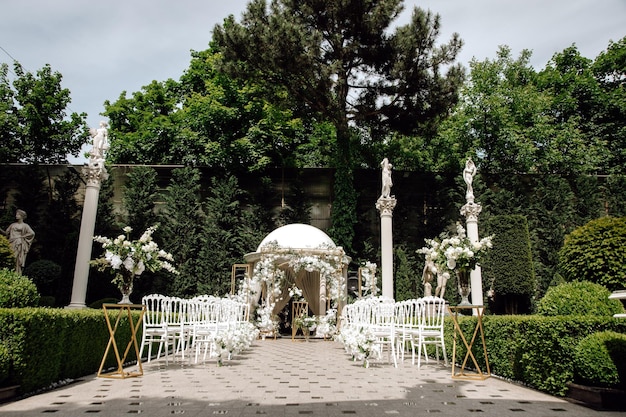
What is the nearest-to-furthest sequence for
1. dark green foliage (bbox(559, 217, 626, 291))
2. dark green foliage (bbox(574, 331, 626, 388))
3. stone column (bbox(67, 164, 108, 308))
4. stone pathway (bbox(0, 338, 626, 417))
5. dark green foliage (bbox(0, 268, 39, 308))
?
stone pathway (bbox(0, 338, 626, 417))
dark green foliage (bbox(574, 331, 626, 388))
dark green foliage (bbox(0, 268, 39, 308))
dark green foliage (bbox(559, 217, 626, 291))
stone column (bbox(67, 164, 108, 308))

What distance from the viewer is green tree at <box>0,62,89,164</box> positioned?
20688 mm

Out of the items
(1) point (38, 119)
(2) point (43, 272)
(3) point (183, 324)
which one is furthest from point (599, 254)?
(1) point (38, 119)

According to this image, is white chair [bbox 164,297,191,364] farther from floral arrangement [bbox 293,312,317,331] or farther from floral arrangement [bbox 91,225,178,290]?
floral arrangement [bbox 293,312,317,331]

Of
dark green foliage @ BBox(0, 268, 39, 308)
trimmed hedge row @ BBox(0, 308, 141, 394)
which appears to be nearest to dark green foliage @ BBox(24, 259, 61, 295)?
trimmed hedge row @ BBox(0, 308, 141, 394)

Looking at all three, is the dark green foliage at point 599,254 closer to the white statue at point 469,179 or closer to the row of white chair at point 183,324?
the row of white chair at point 183,324

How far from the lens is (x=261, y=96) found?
18.6 meters

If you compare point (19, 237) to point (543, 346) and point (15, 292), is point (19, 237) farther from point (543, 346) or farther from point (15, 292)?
point (543, 346)

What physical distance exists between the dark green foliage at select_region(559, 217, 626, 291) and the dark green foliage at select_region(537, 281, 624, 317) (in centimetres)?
170

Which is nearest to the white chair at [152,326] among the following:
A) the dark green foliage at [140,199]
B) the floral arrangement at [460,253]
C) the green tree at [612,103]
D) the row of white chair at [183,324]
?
the row of white chair at [183,324]

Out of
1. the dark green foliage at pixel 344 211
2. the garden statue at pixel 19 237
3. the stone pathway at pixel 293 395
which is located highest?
the dark green foliage at pixel 344 211

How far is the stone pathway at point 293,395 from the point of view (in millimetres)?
4445

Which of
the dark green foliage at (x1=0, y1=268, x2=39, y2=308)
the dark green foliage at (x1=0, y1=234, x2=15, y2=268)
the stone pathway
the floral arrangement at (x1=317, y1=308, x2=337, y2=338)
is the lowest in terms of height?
the stone pathway

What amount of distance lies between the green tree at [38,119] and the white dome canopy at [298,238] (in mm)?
13124

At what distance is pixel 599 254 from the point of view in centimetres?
783
